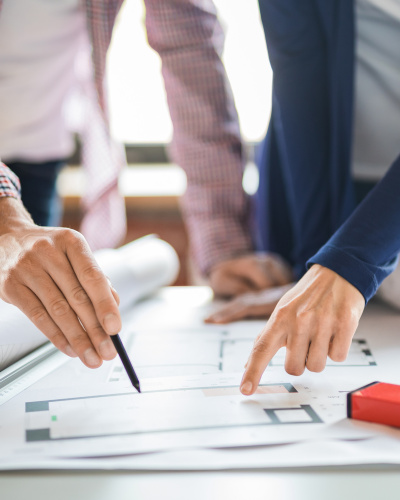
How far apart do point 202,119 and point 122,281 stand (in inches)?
15.4

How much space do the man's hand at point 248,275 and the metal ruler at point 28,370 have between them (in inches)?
13.6

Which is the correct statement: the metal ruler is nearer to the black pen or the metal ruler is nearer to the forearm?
the black pen

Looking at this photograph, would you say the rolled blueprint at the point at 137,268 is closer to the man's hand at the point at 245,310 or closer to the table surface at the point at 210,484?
the man's hand at the point at 245,310

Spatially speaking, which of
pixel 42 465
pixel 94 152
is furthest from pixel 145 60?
pixel 42 465

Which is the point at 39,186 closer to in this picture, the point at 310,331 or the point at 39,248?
the point at 39,248

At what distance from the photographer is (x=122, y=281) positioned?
0.79m

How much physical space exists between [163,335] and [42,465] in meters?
0.34

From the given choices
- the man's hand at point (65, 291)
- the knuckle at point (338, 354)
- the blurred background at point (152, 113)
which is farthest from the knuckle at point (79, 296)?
the blurred background at point (152, 113)

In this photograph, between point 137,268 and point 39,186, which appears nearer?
point 137,268

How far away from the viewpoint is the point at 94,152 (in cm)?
116

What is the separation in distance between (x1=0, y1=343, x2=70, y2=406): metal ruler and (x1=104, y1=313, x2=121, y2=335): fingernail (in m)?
0.11

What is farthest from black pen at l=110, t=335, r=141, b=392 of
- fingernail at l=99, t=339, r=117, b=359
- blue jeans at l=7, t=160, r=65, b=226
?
blue jeans at l=7, t=160, r=65, b=226

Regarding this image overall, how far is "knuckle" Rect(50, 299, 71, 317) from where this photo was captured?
470mm

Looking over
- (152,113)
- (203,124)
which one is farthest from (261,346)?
(152,113)
